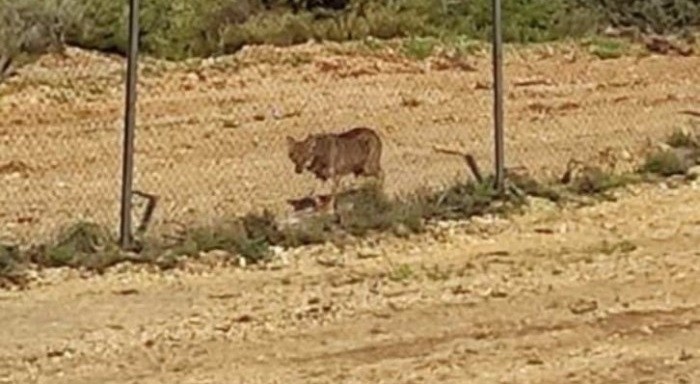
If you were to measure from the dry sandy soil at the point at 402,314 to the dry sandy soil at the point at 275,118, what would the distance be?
1577mm

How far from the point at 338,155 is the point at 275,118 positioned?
4158 mm

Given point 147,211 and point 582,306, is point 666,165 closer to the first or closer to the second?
point 147,211

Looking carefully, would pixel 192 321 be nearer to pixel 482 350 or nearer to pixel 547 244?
pixel 482 350

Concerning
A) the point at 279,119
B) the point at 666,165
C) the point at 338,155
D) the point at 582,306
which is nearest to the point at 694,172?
the point at 666,165

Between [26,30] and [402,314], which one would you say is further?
[26,30]

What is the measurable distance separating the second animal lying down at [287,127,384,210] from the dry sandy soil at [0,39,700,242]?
0.41 meters

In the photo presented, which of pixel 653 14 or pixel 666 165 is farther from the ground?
pixel 653 14

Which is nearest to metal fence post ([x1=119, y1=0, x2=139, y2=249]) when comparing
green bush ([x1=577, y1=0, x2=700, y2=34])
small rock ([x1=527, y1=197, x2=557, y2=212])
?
small rock ([x1=527, y1=197, x2=557, y2=212])

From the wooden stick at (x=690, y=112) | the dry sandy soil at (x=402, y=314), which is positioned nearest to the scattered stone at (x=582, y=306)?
the dry sandy soil at (x=402, y=314)

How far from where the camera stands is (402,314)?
10.2 m

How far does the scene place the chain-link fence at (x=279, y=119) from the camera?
45.8 ft

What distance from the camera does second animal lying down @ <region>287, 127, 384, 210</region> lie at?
12.8 m

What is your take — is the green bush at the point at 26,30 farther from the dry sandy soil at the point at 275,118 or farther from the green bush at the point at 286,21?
the dry sandy soil at the point at 275,118

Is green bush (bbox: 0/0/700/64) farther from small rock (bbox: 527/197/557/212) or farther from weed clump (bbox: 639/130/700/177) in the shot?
small rock (bbox: 527/197/557/212)
